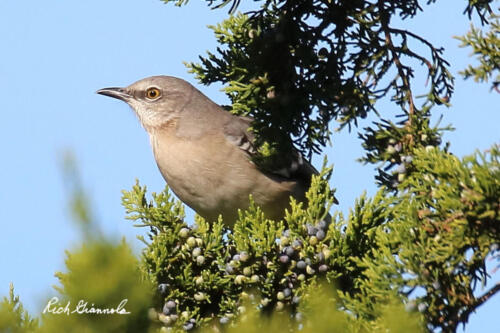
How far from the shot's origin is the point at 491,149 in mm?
3660

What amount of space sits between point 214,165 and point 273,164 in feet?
2.19

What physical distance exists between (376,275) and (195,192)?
3015mm

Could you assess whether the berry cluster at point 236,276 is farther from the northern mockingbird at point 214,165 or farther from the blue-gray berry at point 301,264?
the northern mockingbird at point 214,165

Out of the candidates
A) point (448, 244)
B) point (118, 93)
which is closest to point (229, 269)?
point (448, 244)

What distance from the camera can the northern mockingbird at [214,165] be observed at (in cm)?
639

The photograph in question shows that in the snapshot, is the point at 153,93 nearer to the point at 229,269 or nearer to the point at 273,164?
the point at 273,164

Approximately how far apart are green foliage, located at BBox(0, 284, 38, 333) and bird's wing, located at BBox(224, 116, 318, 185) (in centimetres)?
290

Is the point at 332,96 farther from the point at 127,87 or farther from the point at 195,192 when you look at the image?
the point at 127,87

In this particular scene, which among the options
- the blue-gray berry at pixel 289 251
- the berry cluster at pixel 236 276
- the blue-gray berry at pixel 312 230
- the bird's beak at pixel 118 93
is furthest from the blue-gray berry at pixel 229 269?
the bird's beak at pixel 118 93

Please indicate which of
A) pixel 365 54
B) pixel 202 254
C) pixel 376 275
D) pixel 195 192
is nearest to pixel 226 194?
pixel 195 192

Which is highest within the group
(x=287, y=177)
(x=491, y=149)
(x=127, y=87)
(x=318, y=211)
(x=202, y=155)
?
(x=127, y=87)

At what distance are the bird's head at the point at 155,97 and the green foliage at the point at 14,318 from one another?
367 centimetres

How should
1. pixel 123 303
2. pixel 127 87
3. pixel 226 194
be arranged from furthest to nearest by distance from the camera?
pixel 127 87, pixel 226 194, pixel 123 303

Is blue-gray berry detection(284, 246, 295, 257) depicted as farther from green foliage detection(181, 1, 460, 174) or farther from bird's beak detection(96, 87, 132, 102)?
bird's beak detection(96, 87, 132, 102)
